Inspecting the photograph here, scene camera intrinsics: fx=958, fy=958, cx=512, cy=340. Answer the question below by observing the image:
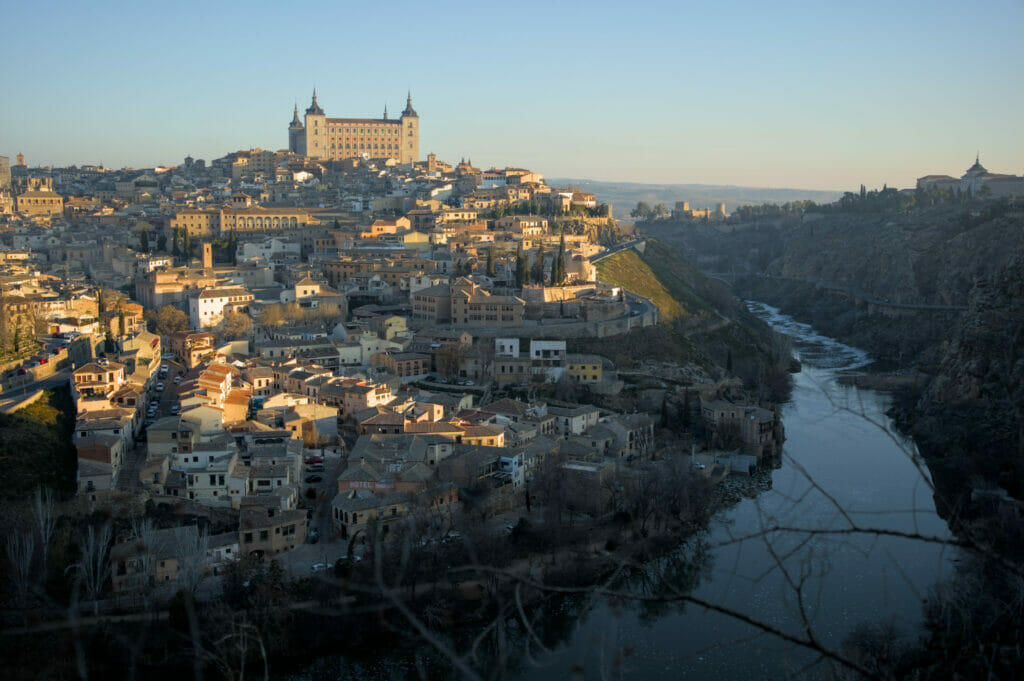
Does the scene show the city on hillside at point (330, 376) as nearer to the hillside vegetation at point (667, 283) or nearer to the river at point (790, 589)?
the hillside vegetation at point (667, 283)

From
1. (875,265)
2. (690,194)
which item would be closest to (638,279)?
(875,265)

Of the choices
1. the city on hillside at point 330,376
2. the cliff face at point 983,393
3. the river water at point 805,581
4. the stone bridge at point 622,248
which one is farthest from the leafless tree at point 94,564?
the stone bridge at point 622,248

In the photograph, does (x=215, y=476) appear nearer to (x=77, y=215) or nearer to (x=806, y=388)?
(x=806, y=388)

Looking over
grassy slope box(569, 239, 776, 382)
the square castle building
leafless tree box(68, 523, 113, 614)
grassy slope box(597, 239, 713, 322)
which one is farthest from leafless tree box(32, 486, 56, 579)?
the square castle building

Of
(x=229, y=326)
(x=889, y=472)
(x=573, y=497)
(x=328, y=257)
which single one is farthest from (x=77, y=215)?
(x=889, y=472)

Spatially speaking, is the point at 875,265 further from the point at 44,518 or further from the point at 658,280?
the point at 44,518

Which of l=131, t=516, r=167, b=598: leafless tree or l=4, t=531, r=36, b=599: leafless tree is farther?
l=131, t=516, r=167, b=598: leafless tree

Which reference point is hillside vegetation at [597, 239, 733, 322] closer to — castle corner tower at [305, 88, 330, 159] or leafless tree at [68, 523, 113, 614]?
leafless tree at [68, 523, 113, 614]
